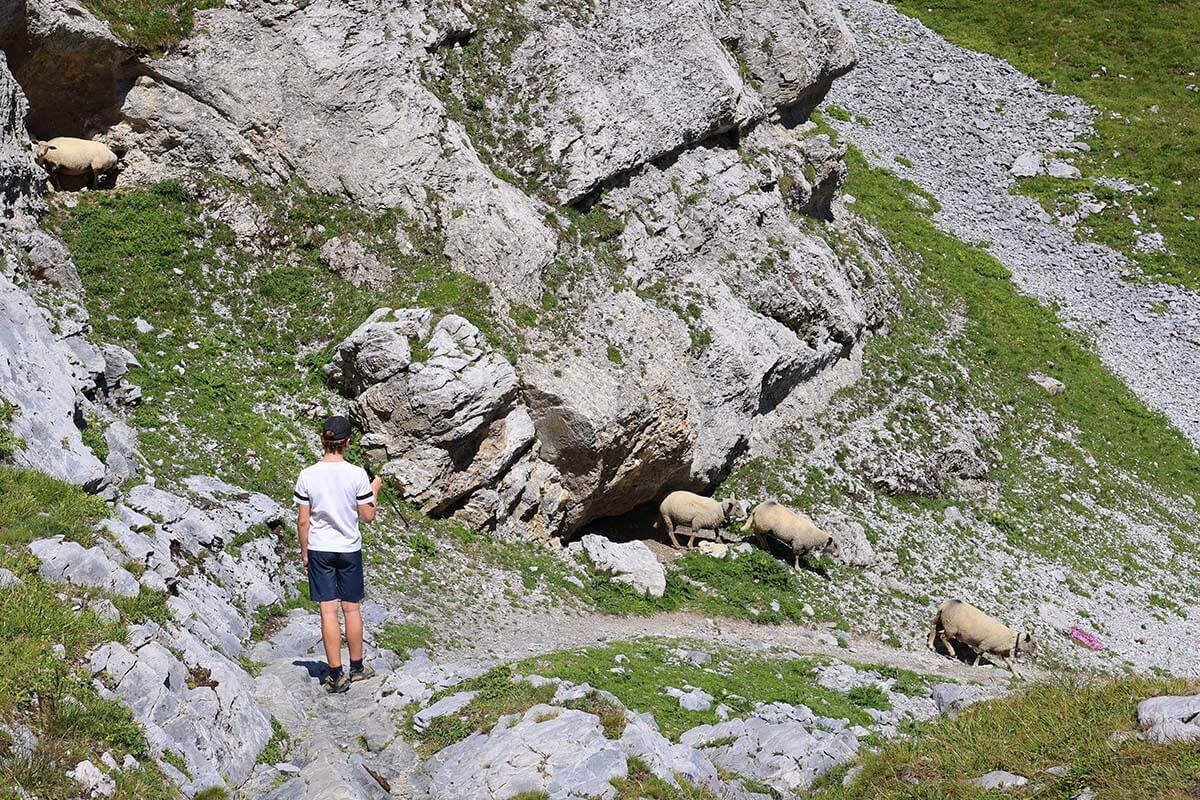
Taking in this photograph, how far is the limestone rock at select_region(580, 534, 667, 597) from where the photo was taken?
20.1 meters

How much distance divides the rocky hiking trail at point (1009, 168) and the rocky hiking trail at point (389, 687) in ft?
94.6

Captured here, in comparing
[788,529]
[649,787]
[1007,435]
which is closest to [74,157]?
[649,787]

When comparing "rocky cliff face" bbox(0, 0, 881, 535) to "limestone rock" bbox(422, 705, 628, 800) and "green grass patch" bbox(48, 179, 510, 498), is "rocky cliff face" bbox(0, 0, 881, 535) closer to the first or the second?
"green grass patch" bbox(48, 179, 510, 498)

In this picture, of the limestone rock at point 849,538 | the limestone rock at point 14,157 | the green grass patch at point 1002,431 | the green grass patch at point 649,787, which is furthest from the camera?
the green grass patch at point 1002,431

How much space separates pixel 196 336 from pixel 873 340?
76.6 ft

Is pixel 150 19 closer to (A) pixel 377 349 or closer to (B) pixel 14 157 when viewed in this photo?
(B) pixel 14 157

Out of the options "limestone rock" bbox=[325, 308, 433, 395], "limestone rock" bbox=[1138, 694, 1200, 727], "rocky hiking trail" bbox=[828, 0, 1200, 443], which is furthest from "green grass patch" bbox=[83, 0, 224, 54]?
"rocky hiking trail" bbox=[828, 0, 1200, 443]

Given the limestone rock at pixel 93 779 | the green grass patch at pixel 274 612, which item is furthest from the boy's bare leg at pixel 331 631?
the limestone rock at pixel 93 779

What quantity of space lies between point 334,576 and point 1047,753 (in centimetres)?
830

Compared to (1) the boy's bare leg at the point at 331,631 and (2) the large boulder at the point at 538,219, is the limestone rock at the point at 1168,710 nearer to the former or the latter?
(1) the boy's bare leg at the point at 331,631

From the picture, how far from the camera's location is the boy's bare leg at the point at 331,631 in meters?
10.8

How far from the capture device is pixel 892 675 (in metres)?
17.3

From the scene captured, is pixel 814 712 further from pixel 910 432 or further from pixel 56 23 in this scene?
pixel 56 23

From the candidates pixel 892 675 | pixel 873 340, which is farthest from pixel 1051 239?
pixel 892 675
